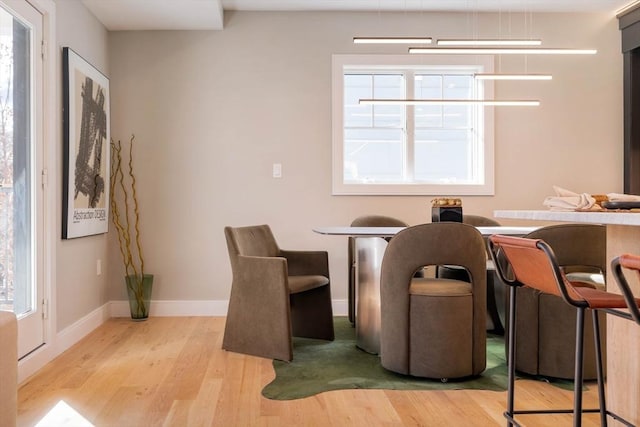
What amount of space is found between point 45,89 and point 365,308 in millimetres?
2314

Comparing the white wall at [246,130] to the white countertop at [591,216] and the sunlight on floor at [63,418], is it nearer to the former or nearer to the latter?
the sunlight on floor at [63,418]

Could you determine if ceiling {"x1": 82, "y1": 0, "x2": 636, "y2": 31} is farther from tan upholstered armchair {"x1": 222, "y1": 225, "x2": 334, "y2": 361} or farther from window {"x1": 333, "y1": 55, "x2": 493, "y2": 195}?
tan upholstered armchair {"x1": 222, "y1": 225, "x2": 334, "y2": 361}

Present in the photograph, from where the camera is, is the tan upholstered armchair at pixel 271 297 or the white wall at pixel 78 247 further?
the white wall at pixel 78 247

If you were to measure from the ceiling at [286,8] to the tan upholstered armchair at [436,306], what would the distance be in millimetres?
2509

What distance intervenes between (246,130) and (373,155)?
3.67ft

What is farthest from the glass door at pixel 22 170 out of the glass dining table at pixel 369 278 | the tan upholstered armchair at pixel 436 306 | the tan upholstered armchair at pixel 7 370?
the tan upholstered armchair at pixel 436 306

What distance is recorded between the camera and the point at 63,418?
91.8 inches

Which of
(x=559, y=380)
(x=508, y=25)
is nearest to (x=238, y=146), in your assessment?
(x=508, y=25)

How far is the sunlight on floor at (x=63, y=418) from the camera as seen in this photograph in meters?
2.27

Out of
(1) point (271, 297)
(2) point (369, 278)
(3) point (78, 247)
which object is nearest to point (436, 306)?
(2) point (369, 278)

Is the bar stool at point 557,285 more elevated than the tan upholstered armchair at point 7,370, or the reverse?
the bar stool at point 557,285

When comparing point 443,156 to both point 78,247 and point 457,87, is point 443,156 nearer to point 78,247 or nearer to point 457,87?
point 457,87

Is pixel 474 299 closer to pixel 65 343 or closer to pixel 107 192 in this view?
pixel 65 343

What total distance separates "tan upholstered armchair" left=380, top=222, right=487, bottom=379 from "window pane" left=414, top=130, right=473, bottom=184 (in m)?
2.07
